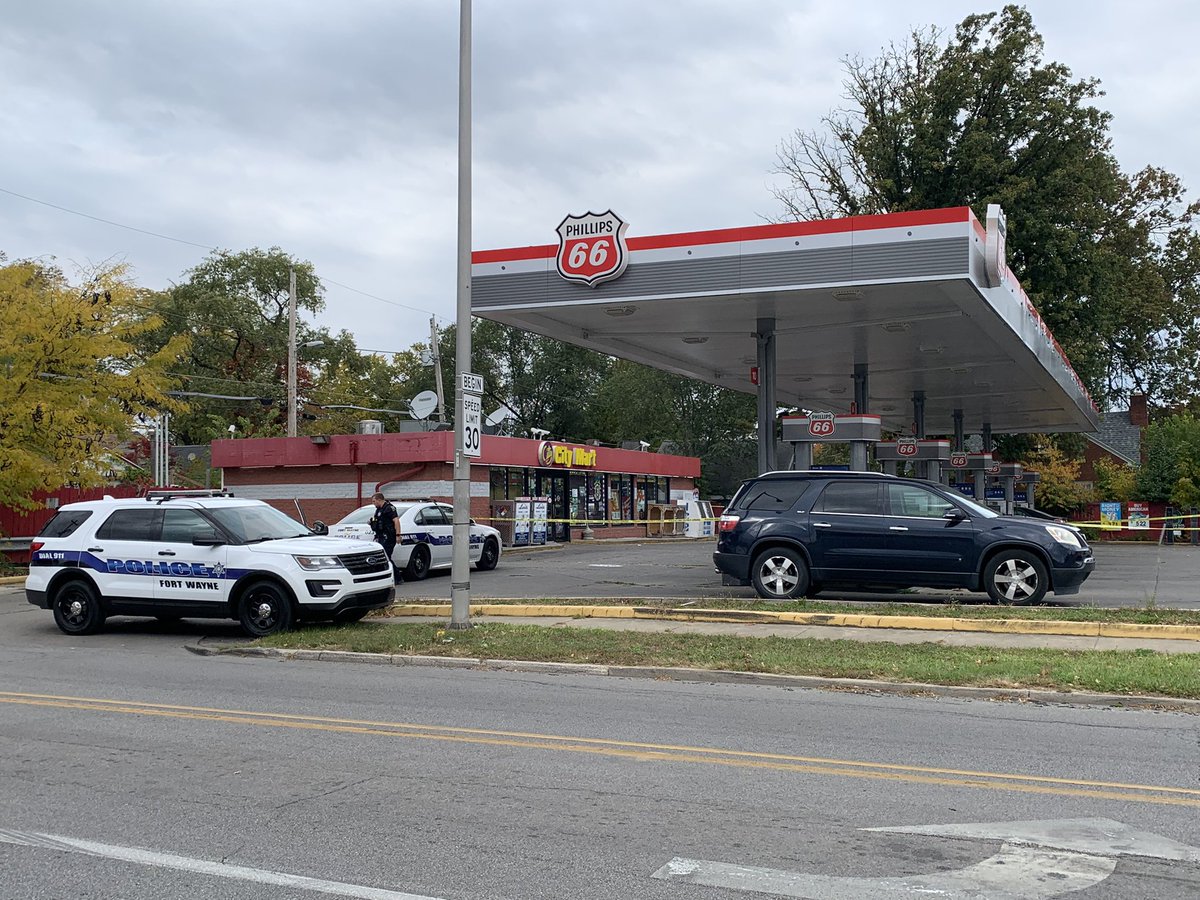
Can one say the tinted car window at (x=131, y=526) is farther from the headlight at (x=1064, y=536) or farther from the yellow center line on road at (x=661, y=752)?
the headlight at (x=1064, y=536)

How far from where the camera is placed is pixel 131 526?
14477mm

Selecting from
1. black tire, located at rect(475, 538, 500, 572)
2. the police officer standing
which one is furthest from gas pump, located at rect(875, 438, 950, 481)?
the police officer standing

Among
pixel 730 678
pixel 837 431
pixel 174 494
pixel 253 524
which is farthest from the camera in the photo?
pixel 837 431

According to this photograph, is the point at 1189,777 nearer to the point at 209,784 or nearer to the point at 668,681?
the point at 668,681

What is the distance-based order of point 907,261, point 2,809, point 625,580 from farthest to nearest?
point 625,580 < point 907,261 < point 2,809

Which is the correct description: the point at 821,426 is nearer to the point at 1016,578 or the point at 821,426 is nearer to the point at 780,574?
the point at 780,574

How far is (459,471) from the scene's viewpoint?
13.3 meters

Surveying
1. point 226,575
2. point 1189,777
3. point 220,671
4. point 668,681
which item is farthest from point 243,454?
point 1189,777

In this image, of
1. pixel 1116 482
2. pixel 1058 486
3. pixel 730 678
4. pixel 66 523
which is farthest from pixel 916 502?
pixel 1058 486

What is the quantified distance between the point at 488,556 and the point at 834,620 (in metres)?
12.0

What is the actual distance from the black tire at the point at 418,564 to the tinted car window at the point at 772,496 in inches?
316

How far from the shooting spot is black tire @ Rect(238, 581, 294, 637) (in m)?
13.7

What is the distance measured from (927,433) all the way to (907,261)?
1450 inches

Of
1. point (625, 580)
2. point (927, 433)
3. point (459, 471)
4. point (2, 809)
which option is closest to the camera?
point (2, 809)
